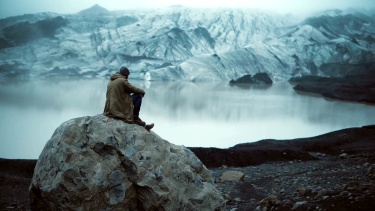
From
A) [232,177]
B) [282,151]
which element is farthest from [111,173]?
[282,151]

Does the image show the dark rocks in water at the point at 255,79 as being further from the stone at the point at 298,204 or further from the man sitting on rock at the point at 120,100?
the man sitting on rock at the point at 120,100

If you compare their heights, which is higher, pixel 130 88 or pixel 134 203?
pixel 130 88

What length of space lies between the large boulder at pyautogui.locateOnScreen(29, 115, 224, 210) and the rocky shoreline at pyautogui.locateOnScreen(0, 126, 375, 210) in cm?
87

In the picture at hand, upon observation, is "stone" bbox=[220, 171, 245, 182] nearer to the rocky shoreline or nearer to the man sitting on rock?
the rocky shoreline

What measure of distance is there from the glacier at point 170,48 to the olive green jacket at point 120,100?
202 feet

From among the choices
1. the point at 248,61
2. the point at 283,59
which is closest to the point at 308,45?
the point at 283,59

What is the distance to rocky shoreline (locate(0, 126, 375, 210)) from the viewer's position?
6.08 m

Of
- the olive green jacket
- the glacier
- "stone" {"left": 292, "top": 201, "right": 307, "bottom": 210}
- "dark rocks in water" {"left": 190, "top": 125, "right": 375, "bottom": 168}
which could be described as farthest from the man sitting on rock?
the glacier

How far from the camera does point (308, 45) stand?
8156 cm

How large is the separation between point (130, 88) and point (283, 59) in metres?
76.9

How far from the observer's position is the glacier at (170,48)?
72312mm

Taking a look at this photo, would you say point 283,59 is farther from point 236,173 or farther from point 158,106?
point 236,173

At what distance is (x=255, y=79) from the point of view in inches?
2714

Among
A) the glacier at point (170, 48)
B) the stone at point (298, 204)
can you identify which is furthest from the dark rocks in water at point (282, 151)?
the glacier at point (170, 48)
